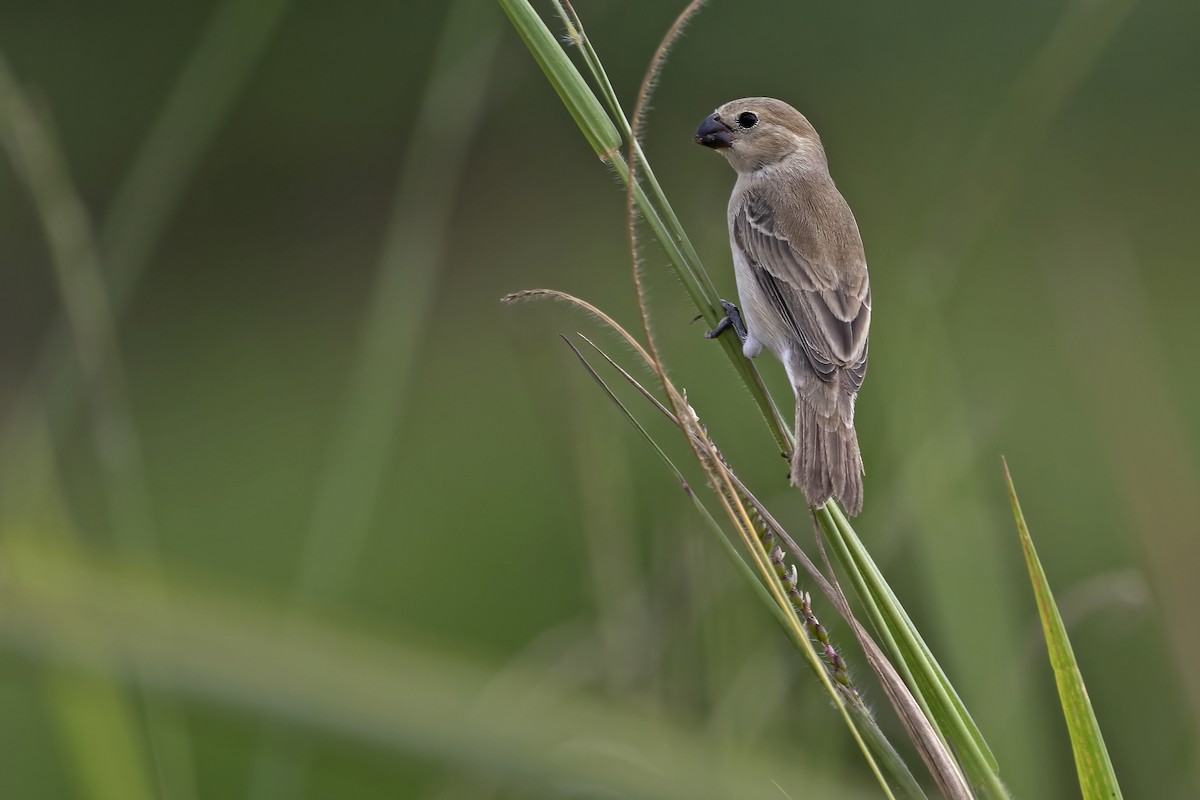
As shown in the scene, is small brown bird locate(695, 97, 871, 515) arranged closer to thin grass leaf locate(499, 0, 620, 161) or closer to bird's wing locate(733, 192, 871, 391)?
bird's wing locate(733, 192, 871, 391)

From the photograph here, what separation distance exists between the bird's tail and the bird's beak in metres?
0.61

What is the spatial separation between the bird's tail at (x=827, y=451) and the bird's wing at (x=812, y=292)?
0.06 m

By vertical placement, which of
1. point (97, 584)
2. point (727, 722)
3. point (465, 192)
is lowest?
point (727, 722)

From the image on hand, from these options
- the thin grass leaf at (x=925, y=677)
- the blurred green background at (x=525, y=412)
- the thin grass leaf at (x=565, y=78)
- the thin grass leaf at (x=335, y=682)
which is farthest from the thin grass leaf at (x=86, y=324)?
the thin grass leaf at (x=925, y=677)

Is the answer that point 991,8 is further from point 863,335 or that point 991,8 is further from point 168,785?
point 168,785

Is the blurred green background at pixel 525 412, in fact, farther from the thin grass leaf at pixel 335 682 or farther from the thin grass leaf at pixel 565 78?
the thin grass leaf at pixel 565 78

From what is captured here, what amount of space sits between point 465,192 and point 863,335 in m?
4.18

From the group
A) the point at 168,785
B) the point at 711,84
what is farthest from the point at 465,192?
the point at 168,785

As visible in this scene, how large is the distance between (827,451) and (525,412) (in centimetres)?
405

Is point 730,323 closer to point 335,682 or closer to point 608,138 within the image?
point 608,138

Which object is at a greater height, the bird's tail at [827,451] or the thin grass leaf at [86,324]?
the thin grass leaf at [86,324]

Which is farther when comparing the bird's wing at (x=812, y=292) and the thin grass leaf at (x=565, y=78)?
the bird's wing at (x=812, y=292)

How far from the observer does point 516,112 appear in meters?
5.95

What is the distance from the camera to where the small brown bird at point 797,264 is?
2.01 meters
